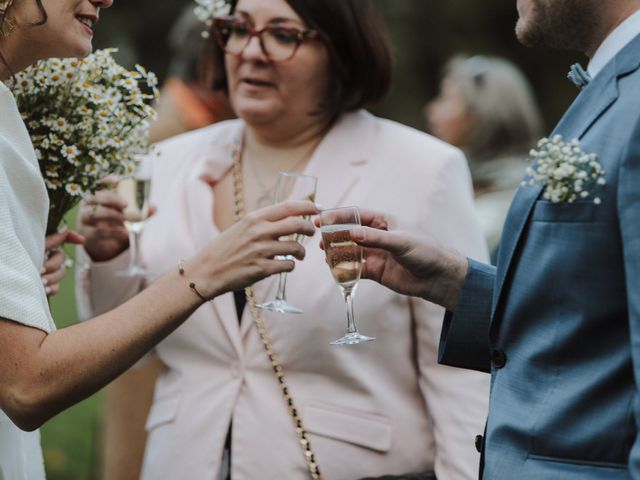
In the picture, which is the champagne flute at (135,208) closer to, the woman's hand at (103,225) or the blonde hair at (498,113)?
the woman's hand at (103,225)

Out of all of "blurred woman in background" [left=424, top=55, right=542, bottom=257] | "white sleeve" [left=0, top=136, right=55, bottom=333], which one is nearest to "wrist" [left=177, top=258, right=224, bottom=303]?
"white sleeve" [left=0, top=136, right=55, bottom=333]

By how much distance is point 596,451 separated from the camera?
239 centimetres

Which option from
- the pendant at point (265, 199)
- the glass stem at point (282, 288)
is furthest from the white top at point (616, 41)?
the pendant at point (265, 199)

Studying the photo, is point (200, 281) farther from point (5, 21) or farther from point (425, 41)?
point (425, 41)

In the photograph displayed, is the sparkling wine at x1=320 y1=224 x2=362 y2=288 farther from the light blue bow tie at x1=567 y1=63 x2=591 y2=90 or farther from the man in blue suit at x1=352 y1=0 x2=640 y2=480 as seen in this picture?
the light blue bow tie at x1=567 y1=63 x2=591 y2=90

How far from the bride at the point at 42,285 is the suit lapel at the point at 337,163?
80 centimetres

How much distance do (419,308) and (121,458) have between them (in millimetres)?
1520

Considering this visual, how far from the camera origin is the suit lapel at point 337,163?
12.7 feet

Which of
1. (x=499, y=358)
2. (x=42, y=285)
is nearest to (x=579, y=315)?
(x=499, y=358)

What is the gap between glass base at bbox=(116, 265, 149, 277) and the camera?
13.0 feet

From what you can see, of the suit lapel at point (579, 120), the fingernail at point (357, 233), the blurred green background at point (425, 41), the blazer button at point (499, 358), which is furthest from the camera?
the blurred green background at point (425, 41)

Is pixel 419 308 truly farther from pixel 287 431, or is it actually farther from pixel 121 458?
pixel 121 458

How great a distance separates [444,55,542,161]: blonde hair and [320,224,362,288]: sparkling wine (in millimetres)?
3498

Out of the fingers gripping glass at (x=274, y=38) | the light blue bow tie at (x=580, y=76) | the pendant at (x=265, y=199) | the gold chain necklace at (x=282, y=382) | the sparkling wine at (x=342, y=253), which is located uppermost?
the light blue bow tie at (x=580, y=76)
